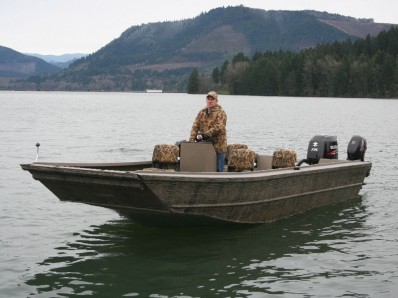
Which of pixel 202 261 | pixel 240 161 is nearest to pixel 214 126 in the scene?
pixel 240 161

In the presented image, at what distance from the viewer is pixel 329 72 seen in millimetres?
155125

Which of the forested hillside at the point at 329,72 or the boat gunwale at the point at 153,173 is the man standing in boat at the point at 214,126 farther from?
the forested hillside at the point at 329,72

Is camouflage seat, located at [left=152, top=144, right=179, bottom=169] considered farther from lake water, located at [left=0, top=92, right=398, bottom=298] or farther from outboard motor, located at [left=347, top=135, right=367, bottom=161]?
outboard motor, located at [left=347, top=135, right=367, bottom=161]

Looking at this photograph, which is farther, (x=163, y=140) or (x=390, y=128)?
(x=390, y=128)

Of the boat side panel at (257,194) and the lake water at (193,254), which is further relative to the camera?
the boat side panel at (257,194)

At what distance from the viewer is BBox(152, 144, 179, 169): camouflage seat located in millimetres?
13648

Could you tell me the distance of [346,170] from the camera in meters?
16.5

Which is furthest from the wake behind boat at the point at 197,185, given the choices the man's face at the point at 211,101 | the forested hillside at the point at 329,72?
the forested hillside at the point at 329,72

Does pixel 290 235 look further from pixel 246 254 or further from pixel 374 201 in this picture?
pixel 374 201

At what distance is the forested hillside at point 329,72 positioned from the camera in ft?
479

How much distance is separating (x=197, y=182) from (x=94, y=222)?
388 cm

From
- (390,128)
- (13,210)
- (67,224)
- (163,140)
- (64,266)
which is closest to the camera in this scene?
(64,266)

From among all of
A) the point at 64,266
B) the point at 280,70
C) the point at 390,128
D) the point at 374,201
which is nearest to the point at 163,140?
the point at 390,128

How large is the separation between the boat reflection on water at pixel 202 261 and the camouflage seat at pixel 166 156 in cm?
138
